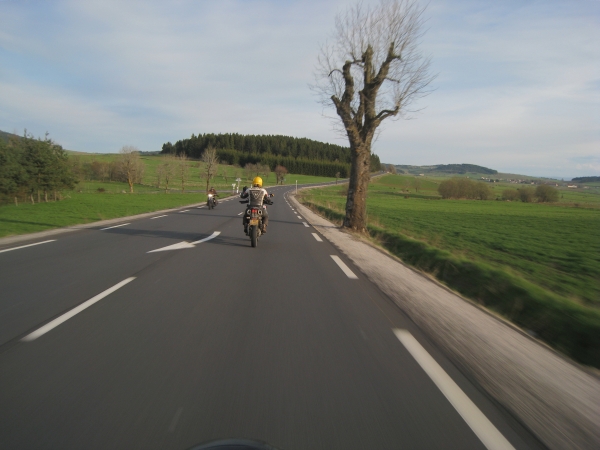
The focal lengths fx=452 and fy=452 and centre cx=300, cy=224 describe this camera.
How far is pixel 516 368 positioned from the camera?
4254 mm

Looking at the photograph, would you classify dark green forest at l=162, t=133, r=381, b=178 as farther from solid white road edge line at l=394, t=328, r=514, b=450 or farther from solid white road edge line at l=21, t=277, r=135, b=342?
solid white road edge line at l=394, t=328, r=514, b=450

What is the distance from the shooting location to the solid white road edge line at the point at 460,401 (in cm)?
290

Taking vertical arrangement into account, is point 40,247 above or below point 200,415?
below

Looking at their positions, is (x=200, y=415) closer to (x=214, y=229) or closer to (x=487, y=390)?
(x=487, y=390)

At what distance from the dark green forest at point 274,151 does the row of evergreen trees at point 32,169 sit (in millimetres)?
108597

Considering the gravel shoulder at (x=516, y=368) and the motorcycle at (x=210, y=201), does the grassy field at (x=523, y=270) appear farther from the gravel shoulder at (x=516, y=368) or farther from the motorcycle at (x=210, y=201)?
the motorcycle at (x=210, y=201)

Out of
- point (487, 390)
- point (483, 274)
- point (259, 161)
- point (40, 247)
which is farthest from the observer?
point (259, 161)

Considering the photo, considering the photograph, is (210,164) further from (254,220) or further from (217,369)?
(217,369)

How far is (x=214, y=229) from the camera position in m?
17.1

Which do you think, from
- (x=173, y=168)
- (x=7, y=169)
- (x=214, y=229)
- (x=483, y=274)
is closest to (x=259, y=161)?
(x=173, y=168)

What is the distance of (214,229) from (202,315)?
11.7m

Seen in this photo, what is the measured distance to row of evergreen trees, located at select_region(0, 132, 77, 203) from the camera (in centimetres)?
2959

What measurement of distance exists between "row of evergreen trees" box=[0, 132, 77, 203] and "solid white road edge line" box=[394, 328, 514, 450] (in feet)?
104

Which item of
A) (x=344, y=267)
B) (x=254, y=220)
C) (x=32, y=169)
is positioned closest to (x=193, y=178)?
(x=32, y=169)
